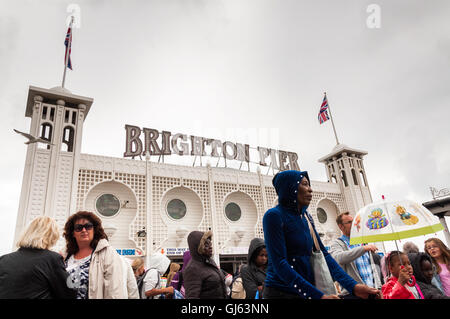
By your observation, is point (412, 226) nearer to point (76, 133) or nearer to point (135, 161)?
point (135, 161)

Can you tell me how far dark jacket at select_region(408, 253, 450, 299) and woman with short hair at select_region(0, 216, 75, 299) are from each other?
410cm

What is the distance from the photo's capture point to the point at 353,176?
25953mm

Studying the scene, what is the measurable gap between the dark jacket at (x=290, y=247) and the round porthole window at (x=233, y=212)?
1832 cm

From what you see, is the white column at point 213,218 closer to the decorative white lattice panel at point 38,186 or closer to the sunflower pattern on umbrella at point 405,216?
the decorative white lattice panel at point 38,186

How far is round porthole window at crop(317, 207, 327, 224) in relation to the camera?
78.0ft

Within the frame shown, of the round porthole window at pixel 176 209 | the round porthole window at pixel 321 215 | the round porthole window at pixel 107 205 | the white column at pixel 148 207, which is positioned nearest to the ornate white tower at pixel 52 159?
the round porthole window at pixel 107 205

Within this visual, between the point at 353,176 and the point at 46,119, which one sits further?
the point at 353,176

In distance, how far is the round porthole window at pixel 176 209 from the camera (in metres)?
18.5

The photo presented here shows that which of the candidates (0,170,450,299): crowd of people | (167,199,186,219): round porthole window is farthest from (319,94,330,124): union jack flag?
(0,170,450,299): crowd of people

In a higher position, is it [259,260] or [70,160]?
[70,160]
